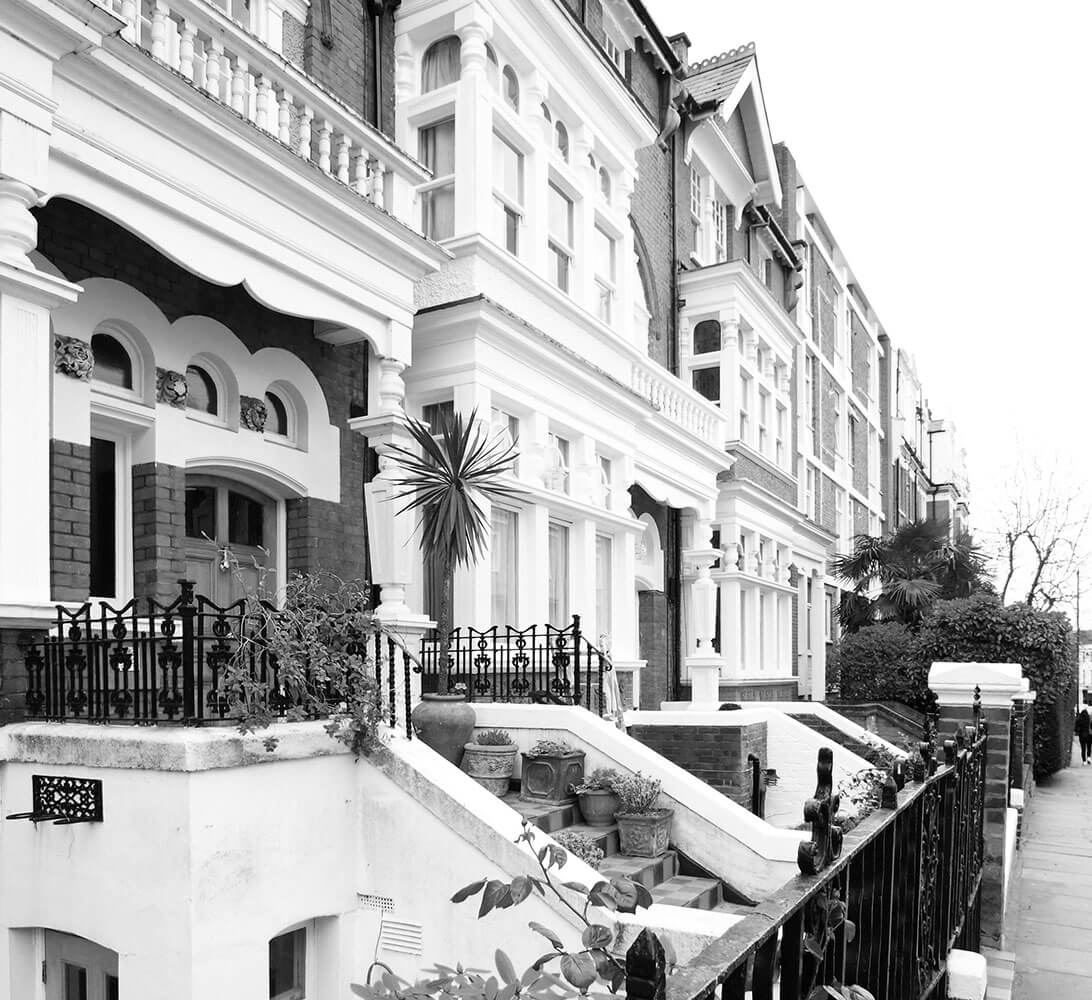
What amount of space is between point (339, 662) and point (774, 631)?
14.7 meters

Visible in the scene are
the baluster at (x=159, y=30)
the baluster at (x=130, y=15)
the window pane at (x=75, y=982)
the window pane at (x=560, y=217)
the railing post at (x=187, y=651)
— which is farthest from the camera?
the window pane at (x=560, y=217)

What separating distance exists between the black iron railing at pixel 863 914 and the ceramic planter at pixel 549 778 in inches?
130

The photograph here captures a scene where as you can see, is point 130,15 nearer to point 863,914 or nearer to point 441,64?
point 441,64

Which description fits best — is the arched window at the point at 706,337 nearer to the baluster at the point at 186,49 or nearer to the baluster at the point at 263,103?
the baluster at the point at 263,103

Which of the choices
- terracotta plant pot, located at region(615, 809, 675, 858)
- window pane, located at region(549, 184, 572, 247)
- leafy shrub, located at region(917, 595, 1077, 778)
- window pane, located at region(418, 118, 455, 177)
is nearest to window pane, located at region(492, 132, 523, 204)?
window pane, located at region(418, 118, 455, 177)

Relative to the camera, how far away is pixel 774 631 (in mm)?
19875

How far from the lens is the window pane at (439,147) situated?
11.0 metres

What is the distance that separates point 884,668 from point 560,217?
1153cm

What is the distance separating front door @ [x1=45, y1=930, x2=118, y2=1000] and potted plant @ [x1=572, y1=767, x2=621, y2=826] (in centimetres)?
352

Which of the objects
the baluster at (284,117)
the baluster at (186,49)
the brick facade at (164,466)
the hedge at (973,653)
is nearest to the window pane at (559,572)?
the brick facade at (164,466)

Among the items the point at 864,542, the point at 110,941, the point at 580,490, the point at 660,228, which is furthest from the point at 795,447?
the point at 110,941

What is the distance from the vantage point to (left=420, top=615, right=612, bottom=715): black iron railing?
945 cm

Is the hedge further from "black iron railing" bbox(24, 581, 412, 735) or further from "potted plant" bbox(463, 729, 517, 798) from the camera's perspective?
"black iron railing" bbox(24, 581, 412, 735)

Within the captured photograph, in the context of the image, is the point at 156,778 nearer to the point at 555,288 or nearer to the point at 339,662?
the point at 339,662
